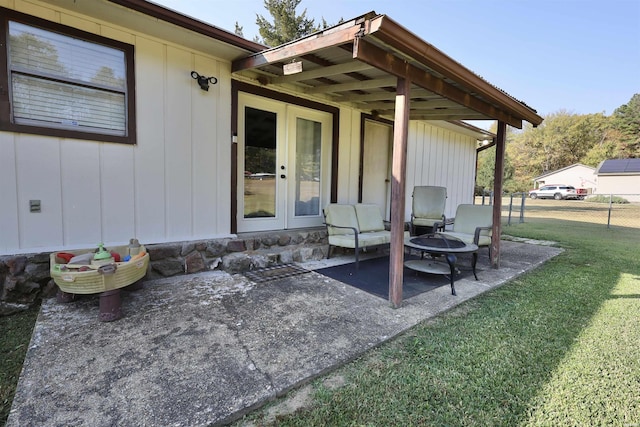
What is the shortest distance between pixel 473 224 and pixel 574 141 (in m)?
41.7

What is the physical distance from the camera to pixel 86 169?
3111 mm

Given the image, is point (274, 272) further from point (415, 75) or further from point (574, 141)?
point (574, 141)

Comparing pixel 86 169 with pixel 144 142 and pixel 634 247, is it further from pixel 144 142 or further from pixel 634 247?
pixel 634 247

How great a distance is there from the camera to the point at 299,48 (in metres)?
2.90

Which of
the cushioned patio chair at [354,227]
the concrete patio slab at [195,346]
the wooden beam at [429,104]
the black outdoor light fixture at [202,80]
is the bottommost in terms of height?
the concrete patio slab at [195,346]

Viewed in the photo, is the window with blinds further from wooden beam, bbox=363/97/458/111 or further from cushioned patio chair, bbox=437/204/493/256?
cushioned patio chair, bbox=437/204/493/256

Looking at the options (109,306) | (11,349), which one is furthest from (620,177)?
(11,349)

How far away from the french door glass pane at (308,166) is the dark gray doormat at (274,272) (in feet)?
3.79

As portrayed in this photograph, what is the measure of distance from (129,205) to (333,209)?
2715mm

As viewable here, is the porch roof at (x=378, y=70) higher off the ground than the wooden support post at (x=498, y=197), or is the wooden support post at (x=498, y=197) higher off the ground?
the porch roof at (x=378, y=70)

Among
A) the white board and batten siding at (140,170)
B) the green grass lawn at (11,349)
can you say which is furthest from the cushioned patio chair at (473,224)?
the green grass lawn at (11,349)

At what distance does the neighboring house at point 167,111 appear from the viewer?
2781mm

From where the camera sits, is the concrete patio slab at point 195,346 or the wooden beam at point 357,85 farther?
the wooden beam at point 357,85

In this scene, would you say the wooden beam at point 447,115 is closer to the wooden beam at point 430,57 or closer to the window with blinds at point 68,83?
the wooden beam at point 430,57
